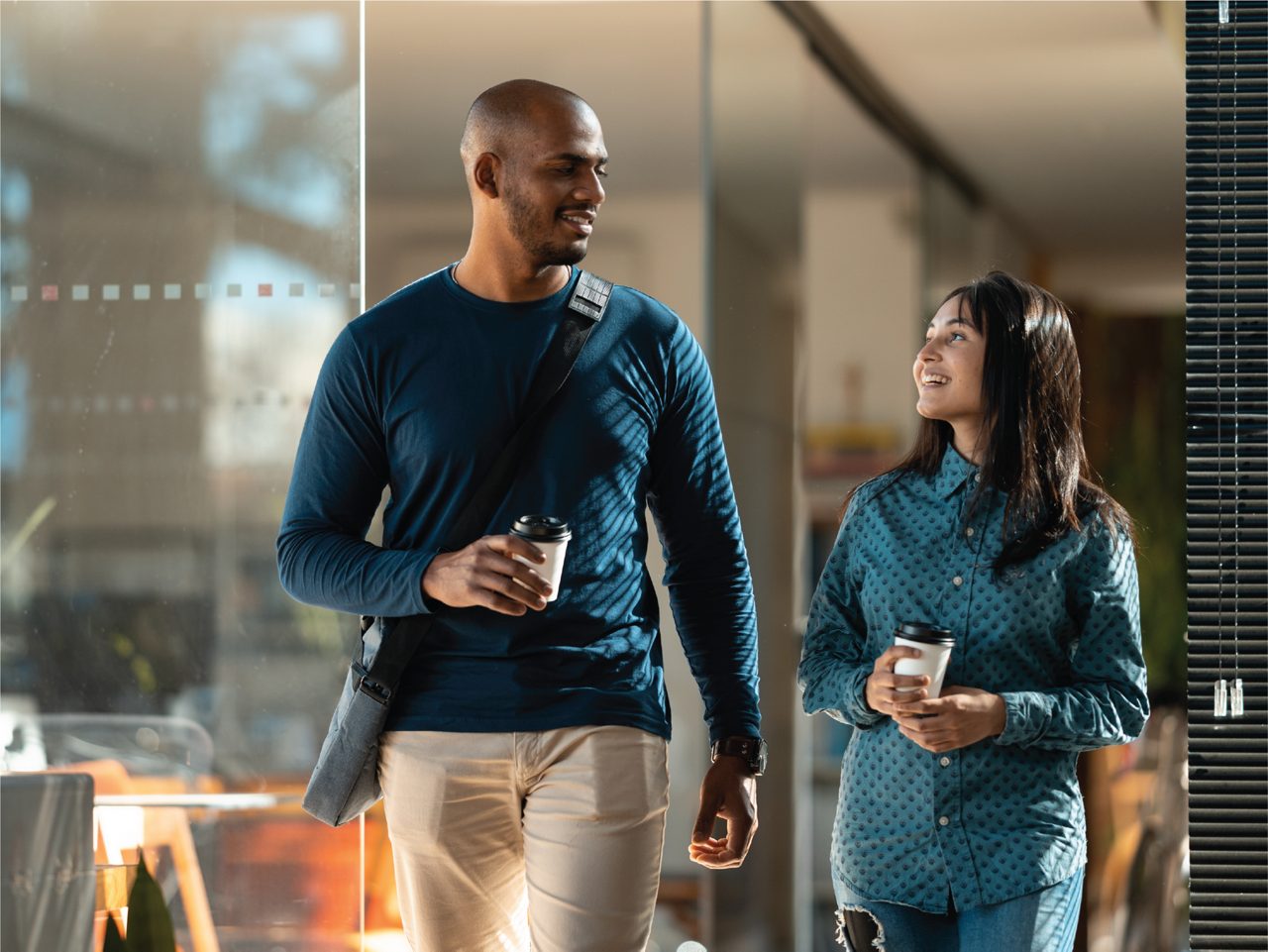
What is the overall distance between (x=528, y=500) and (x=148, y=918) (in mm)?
2092

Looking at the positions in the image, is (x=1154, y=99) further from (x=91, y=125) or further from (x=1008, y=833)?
(x=91, y=125)

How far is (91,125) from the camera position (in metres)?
4.05

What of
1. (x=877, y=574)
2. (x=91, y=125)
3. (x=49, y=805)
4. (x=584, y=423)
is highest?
(x=91, y=125)

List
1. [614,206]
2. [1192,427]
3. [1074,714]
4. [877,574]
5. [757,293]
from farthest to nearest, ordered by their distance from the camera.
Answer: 1. [614,206]
2. [757,293]
3. [1192,427]
4. [877,574]
5. [1074,714]

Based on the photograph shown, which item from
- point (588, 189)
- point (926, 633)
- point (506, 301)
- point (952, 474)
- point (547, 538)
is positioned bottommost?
point (926, 633)

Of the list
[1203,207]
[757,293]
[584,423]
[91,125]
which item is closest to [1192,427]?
[1203,207]

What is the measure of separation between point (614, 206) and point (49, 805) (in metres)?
2.47

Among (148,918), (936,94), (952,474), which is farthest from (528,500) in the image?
(936,94)

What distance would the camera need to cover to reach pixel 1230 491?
3.72m

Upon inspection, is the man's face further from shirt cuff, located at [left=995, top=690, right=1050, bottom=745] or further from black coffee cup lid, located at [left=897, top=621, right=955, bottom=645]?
shirt cuff, located at [left=995, top=690, right=1050, bottom=745]

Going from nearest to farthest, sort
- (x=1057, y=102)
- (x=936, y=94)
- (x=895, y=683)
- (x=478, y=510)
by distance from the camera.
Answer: (x=895, y=683)
(x=478, y=510)
(x=1057, y=102)
(x=936, y=94)

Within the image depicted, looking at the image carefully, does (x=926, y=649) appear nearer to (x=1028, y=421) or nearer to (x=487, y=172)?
(x=1028, y=421)

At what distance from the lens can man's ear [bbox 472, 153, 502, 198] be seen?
8.46 ft

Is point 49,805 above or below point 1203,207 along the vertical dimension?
below
